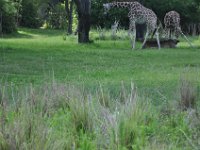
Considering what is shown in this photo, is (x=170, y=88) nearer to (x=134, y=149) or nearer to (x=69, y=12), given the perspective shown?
(x=134, y=149)

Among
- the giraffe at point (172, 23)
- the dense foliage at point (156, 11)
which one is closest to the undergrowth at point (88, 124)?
the giraffe at point (172, 23)

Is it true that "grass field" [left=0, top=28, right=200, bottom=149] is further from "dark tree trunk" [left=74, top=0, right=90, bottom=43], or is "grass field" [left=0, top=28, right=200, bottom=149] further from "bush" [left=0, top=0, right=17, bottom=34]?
"bush" [left=0, top=0, right=17, bottom=34]

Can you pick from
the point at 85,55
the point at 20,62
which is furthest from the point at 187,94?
the point at 85,55

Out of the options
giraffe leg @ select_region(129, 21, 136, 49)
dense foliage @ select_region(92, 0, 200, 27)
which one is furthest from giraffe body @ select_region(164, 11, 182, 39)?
dense foliage @ select_region(92, 0, 200, 27)

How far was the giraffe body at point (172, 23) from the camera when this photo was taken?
25953mm

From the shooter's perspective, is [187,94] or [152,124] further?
[187,94]

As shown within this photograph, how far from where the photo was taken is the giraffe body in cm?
2595

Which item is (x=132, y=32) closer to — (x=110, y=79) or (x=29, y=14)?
(x=110, y=79)

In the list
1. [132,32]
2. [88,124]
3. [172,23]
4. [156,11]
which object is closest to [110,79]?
[88,124]

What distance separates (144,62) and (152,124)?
32.5 ft

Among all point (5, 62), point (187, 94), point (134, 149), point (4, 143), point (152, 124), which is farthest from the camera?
point (5, 62)

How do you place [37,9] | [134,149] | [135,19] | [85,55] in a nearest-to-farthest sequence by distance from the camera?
[134,149]
[85,55]
[135,19]
[37,9]

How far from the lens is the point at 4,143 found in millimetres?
4410

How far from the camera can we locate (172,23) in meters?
26.5
